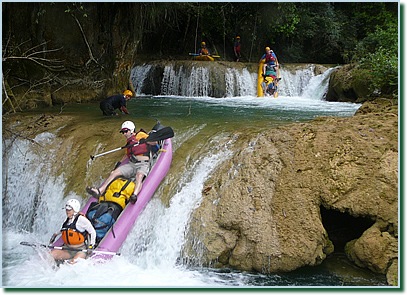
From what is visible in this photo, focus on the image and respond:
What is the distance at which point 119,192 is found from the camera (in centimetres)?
367

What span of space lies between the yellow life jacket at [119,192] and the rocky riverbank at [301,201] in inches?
22.3

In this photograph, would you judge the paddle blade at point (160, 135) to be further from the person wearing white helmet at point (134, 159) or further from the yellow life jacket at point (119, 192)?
the yellow life jacket at point (119, 192)

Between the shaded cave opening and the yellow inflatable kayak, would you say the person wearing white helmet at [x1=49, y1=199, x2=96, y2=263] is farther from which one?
the yellow inflatable kayak

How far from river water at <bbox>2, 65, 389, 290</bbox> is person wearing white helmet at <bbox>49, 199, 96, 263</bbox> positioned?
0.26 ft

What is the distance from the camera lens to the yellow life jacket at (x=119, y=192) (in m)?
3.65

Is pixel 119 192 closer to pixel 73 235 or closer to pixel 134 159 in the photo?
pixel 134 159

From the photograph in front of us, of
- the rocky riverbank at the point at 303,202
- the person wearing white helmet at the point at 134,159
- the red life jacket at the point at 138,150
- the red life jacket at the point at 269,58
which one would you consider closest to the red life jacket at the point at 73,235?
the person wearing white helmet at the point at 134,159

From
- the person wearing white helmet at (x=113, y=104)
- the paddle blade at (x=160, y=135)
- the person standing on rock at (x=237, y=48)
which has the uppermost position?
the person standing on rock at (x=237, y=48)

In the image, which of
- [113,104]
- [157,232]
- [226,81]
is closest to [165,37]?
[226,81]

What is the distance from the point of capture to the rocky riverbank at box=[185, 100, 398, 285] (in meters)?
3.33

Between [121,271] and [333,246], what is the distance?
161 centimetres

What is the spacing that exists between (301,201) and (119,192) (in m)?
1.43

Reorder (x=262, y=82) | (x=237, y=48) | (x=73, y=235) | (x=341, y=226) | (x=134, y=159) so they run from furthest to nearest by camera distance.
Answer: (x=237, y=48) < (x=262, y=82) < (x=134, y=159) < (x=341, y=226) < (x=73, y=235)

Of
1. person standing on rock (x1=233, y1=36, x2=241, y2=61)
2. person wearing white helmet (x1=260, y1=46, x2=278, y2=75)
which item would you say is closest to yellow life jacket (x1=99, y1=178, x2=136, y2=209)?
person wearing white helmet (x1=260, y1=46, x2=278, y2=75)
